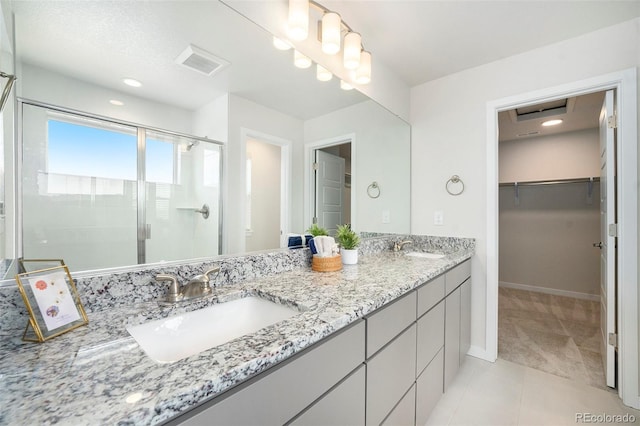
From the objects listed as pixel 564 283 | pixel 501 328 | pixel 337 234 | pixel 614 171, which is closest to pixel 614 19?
pixel 614 171

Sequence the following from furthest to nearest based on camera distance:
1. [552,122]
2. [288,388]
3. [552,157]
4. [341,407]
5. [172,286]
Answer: [552,157]
[552,122]
[172,286]
[341,407]
[288,388]

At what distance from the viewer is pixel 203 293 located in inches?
38.4

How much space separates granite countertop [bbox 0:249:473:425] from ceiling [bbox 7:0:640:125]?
2.47ft

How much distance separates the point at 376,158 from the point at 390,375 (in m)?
1.61

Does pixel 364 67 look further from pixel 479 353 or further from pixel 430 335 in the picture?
pixel 479 353

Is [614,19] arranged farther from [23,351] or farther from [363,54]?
[23,351]

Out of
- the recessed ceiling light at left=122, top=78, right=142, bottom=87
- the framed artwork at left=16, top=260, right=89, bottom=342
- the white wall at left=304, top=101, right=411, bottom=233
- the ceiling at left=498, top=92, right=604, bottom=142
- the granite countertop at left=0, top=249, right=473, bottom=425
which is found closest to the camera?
the granite countertop at left=0, top=249, right=473, bottom=425

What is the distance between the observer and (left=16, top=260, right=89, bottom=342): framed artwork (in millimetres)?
660

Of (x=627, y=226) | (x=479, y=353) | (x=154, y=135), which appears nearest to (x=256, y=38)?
(x=154, y=135)

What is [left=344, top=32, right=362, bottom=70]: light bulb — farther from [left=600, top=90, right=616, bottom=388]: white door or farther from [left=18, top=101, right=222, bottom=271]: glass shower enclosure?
[left=600, top=90, right=616, bottom=388]: white door

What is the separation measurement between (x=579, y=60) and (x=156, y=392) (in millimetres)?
2817

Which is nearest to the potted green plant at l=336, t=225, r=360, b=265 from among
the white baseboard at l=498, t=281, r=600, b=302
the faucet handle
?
the faucet handle

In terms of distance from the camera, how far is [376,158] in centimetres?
222

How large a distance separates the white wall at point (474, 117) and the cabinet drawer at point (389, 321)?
1313 millimetres
